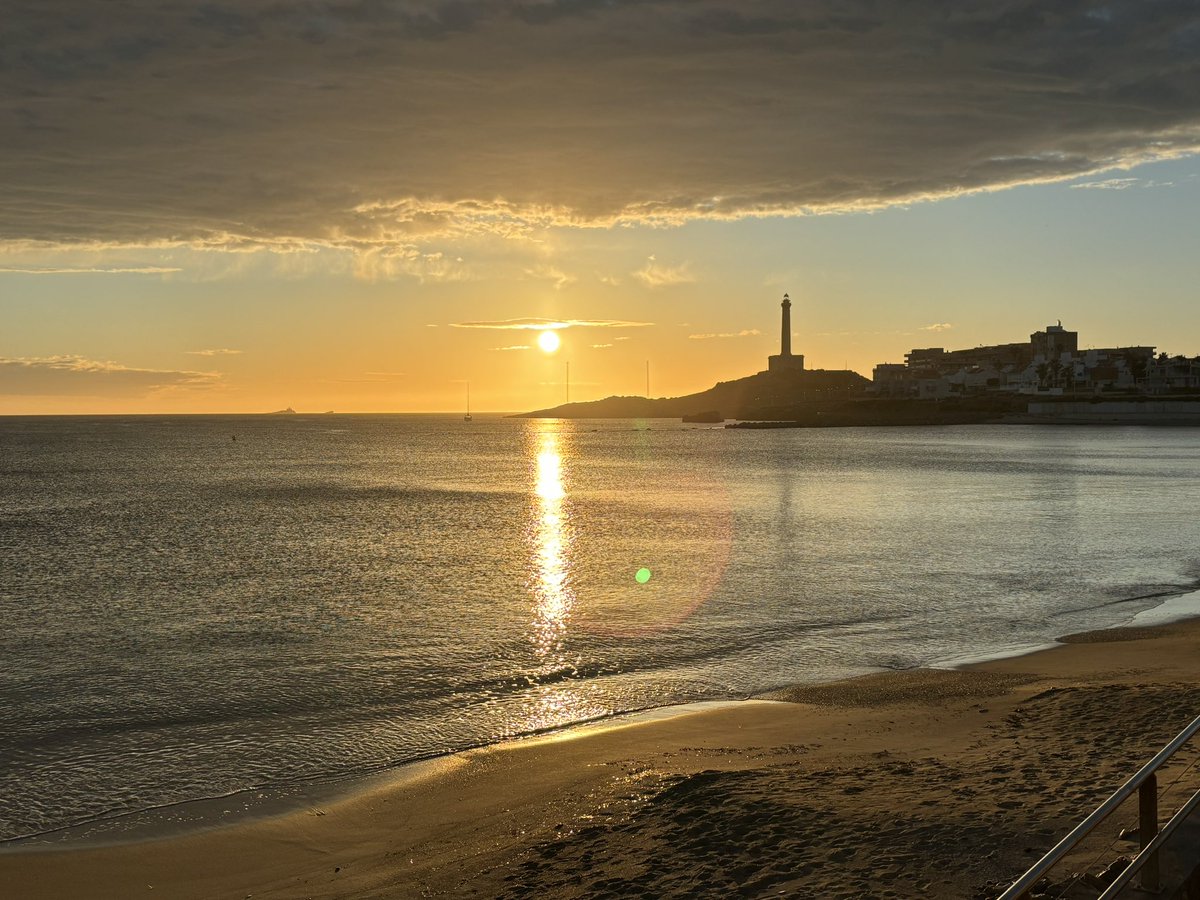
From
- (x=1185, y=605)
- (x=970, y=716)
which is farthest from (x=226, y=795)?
(x=1185, y=605)

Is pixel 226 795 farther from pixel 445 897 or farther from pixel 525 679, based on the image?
pixel 525 679

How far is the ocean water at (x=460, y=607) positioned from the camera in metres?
15.6

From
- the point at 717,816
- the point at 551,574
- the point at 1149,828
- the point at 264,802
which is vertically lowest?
the point at 551,574

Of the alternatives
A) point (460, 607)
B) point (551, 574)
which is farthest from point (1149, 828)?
point (551, 574)

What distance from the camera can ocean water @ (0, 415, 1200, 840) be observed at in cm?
1559

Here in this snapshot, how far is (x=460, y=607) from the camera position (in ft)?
90.8

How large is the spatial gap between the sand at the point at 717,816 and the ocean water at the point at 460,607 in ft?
5.67

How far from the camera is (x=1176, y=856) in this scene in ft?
21.8

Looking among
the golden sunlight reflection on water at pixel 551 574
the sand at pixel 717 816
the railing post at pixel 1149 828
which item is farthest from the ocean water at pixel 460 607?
the railing post at pixel 1149 828

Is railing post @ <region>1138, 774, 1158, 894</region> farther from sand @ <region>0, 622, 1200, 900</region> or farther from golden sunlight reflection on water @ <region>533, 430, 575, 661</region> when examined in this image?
golden sunlight reflection on water @ <region>533, 430, 575, 661</region>

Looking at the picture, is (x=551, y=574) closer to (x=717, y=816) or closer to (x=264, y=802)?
(x=264, y=802)

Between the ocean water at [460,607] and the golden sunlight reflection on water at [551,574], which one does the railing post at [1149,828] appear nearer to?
the ocean water at [460,607]

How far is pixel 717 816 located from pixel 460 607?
18.0 meters

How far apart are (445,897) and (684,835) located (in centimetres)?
246
